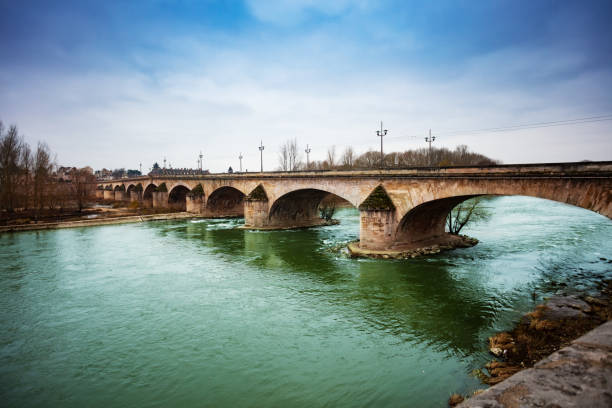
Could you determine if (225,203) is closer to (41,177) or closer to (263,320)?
(41,177)

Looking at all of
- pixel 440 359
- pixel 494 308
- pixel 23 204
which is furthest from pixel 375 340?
pixel 23 204

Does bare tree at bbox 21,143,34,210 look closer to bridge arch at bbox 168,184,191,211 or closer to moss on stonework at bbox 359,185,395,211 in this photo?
bridge arch at bbox 168,184,191,211

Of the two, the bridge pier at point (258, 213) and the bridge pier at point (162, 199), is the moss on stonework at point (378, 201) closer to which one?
the bridge pier at point (258, 213)

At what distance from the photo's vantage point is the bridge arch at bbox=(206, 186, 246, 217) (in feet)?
131

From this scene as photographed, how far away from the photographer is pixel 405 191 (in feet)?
60.1

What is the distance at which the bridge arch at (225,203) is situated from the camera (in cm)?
3981

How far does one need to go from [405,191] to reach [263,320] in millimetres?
10645

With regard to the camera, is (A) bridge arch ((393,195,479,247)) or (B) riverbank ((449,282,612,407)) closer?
(B) riverbank ((449,282,612,407))

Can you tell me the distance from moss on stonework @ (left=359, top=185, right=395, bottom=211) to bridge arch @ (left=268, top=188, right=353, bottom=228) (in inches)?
380

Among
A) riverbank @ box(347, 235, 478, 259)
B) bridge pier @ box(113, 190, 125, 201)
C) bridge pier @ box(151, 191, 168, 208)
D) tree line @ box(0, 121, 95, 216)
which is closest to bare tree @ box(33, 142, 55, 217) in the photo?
tree line @ box(0, 121, 95, 216)

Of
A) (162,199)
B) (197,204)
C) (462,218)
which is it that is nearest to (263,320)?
(462,218)

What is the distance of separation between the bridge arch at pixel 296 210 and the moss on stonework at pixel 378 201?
→ 31.7ft

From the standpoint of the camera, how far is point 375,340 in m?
9.98

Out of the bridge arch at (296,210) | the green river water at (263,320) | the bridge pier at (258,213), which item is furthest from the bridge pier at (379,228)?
the bridge pier at (258,213)
